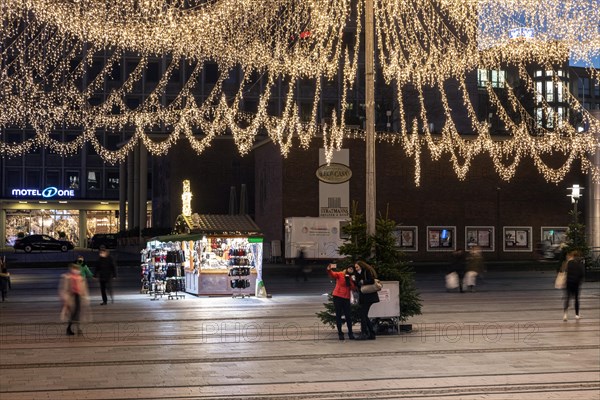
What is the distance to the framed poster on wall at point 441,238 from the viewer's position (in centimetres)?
5565

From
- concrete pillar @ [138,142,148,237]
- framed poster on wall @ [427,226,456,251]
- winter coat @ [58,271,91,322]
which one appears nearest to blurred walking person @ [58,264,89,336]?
winter coat @ [58,271,91,322]

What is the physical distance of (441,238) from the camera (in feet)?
183

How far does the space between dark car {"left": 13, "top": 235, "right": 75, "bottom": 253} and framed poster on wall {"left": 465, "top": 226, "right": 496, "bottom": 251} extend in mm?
36085

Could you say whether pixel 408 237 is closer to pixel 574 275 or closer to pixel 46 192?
pixel 574 275

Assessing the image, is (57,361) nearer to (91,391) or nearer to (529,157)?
(91,391)

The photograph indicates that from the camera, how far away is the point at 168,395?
43.7 feet

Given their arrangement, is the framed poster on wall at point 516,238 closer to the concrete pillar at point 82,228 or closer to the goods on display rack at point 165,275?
the goods on display rack at point 165,275

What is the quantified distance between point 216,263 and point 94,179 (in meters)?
60.8

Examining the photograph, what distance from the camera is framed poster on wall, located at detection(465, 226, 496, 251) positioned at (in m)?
55.8

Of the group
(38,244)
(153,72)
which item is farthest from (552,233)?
(153,72)

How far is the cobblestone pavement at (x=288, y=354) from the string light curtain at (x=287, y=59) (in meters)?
6.22

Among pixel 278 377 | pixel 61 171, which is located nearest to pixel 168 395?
pixel 278 377

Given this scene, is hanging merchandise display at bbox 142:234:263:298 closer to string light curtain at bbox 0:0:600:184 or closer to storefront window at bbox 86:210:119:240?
string light curtain at bbox 0:0:600:184

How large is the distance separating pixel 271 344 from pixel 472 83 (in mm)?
64655
